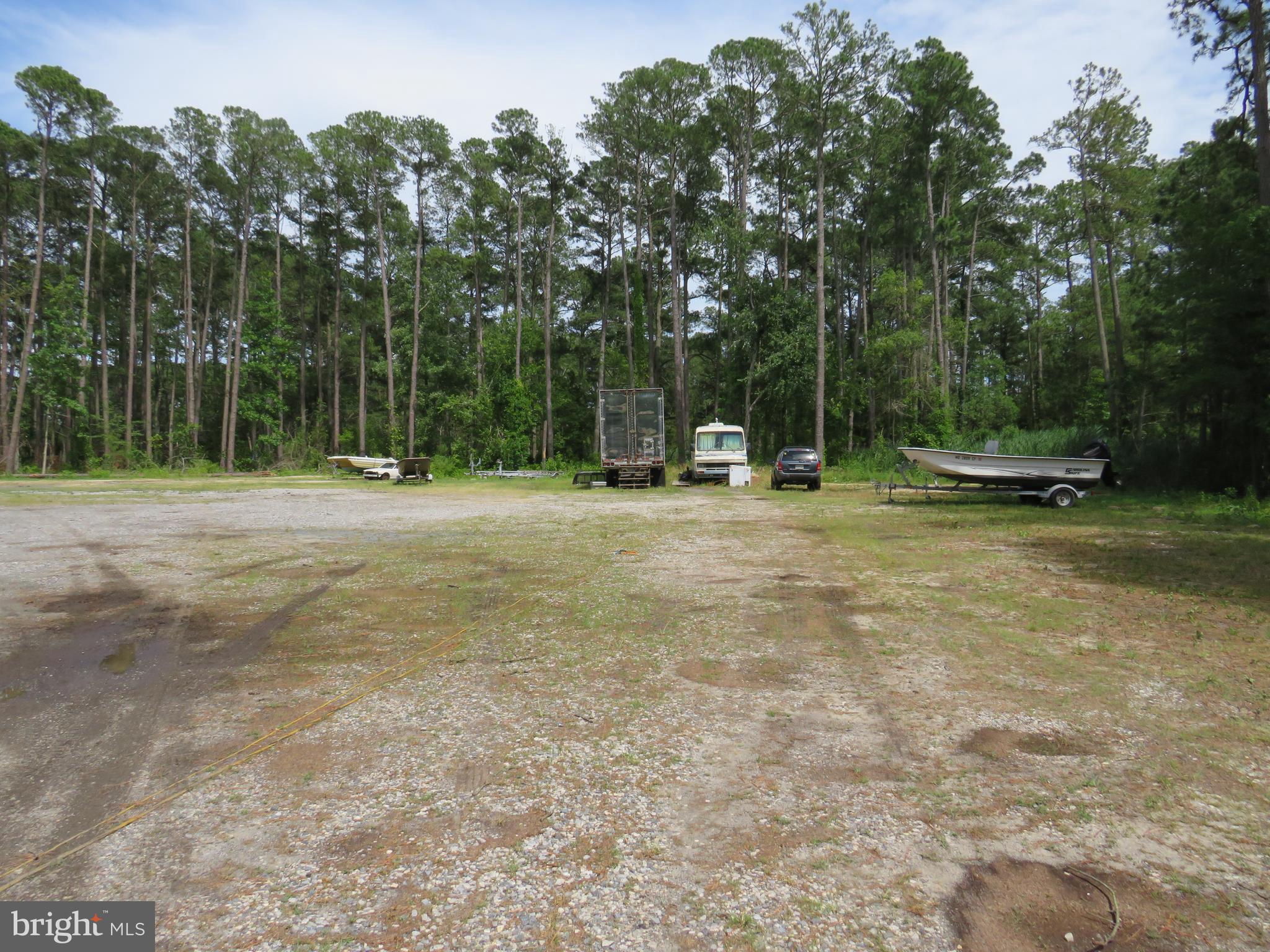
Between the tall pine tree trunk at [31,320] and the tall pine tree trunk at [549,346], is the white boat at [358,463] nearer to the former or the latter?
the tall pine tree trunk at [549,346]

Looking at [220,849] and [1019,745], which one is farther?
[1019,745]

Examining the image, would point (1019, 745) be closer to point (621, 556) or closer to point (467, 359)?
point (621, 556)

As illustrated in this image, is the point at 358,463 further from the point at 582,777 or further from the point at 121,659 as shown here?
the point at 582,777

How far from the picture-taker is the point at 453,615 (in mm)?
5715

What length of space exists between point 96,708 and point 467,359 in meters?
40.5

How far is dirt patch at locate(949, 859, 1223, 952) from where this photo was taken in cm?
194

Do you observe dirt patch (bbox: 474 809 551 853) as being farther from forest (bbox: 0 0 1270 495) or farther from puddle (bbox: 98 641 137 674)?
forest (bbox: 0 0 1270 495)

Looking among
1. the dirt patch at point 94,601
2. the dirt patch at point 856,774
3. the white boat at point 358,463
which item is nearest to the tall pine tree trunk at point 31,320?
the white boat at point 358,463

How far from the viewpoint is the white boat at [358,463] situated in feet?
108

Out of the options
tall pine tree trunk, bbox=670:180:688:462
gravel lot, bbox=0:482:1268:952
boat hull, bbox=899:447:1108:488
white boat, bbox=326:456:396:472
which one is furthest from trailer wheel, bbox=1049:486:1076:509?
white boat, bbox=326:456:396:472

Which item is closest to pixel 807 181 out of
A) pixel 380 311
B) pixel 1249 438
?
pixel 1249 438

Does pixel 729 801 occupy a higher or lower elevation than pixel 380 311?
lower

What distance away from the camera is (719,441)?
24859 mm

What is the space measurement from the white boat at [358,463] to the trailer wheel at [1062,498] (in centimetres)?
2805
